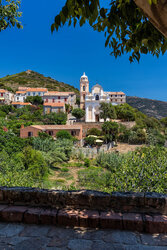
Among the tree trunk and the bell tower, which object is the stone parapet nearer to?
the tree trunk

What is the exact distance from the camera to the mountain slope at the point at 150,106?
79.3 meters

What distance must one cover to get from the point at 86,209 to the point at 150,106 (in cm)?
8971

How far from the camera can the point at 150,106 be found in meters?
86.1

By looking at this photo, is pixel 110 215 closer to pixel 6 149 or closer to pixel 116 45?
pixel 116 45

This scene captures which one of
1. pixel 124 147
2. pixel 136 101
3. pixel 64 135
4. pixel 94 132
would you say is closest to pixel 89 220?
pixel 64 135

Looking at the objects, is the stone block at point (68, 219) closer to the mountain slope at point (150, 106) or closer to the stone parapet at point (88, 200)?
the stone parapet at point (88, 200)

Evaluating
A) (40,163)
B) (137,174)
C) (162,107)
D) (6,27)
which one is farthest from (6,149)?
(162,107)

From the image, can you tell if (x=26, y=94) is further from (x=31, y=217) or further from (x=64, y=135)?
(x=31, y=217)

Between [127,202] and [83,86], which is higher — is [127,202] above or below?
below

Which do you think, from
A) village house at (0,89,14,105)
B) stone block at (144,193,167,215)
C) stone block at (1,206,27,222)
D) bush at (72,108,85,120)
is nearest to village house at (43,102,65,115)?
bush at (72,108,85,120)

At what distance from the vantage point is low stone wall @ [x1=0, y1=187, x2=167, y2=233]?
239cm

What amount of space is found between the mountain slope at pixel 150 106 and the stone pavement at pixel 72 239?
79357mm

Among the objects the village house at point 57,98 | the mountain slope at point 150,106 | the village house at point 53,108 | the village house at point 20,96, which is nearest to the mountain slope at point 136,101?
the mountain slope at point 150,106

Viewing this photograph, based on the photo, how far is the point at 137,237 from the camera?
2.23 metres
